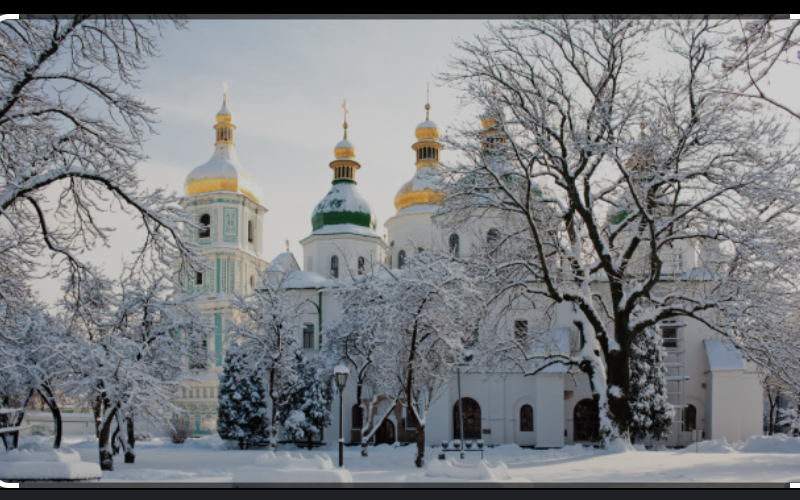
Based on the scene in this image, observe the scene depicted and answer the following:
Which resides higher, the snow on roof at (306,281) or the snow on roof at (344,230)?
the snow on roof at (344,230)

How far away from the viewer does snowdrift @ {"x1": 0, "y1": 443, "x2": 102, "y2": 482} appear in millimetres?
9758

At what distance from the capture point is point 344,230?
41.4 meters

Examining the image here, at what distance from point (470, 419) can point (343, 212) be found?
13.3 meters

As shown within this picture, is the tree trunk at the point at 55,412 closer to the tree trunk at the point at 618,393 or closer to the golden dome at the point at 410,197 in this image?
the tree trunk at the point at 618,393

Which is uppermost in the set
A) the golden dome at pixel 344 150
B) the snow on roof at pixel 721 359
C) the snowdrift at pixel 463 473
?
the golden dome at pixel 344 150

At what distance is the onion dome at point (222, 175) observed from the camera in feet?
147

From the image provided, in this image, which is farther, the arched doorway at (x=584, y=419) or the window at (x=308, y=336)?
the window at (x=308, y=336)

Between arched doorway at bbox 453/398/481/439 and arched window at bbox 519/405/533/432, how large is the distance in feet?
5.69

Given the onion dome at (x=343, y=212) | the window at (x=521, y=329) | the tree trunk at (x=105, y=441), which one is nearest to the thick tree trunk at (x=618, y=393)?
the window at (x=521, y=329)

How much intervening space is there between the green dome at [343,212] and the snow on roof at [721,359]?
1761cm

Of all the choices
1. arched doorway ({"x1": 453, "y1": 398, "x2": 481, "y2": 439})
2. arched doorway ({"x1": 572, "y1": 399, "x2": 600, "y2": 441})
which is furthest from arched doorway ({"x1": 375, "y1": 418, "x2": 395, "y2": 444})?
arched doorway ({"x1": 572, "y1": 399, "x2": 600, "y2": 441})

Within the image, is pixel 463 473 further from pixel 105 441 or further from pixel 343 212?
pixel 343 212

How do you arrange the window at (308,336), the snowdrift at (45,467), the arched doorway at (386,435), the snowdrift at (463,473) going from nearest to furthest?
the snowdrift at (463,473) < the snowdrift at (45,467) < the arched doorway at (386,435) < the window at (308,336)

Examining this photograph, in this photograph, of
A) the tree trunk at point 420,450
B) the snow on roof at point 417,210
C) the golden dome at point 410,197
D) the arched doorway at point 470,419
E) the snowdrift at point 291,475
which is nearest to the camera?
the snowdrift at point 291,475
